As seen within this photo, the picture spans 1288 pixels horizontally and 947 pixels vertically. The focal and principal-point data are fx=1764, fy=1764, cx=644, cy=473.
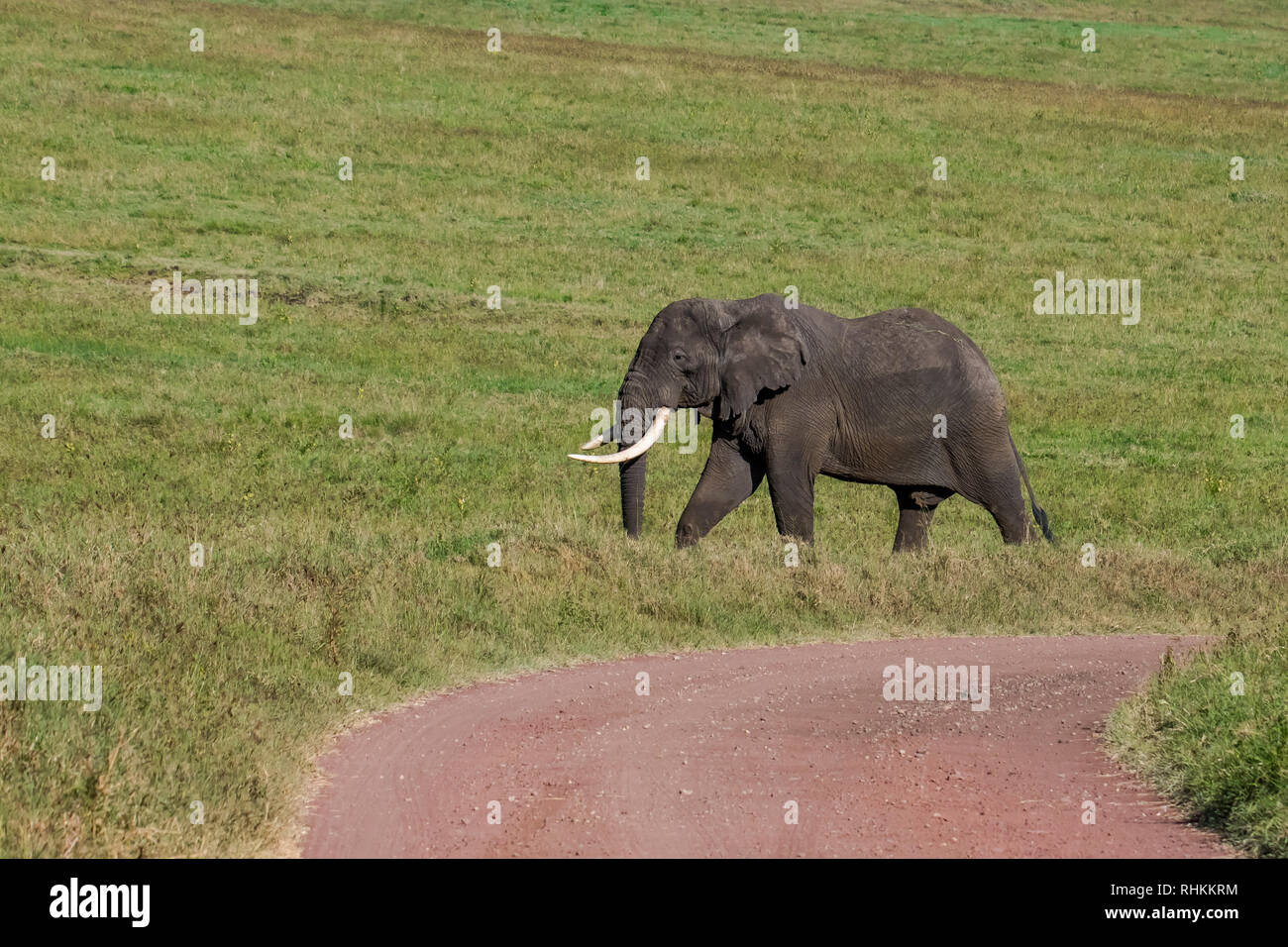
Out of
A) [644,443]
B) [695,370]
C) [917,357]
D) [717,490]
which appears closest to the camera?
[644,443]

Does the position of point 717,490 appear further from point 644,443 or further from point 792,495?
point 644,443

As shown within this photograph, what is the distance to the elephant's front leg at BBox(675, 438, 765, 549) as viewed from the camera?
56.3ft

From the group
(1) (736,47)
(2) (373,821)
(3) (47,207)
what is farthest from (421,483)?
(1) (736,47)

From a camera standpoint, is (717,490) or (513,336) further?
(513,336)

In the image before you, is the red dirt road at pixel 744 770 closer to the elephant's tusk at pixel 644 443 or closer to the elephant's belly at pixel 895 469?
the elephant's tusk at pixel 644 443

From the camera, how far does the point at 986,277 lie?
37625 mm

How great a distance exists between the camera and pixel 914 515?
1858 centimetres

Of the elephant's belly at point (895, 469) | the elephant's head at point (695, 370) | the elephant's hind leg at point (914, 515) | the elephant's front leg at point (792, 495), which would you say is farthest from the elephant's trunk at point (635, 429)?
the elephant's hind leg at point (914, 515)

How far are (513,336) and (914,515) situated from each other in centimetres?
1408

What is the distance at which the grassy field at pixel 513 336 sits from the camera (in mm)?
12070

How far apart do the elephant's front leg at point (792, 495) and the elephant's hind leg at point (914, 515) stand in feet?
5.57

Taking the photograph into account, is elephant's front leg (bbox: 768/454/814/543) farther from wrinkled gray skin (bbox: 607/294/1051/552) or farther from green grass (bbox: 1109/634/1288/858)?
green grass (bbox: 1109/634/1288/858)

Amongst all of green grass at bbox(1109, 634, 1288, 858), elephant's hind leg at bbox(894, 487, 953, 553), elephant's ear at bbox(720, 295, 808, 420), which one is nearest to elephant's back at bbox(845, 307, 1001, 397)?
elephant's ear at bbox(720, 295, 808, 420)

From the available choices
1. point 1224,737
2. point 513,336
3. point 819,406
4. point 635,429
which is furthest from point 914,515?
point 513,336
